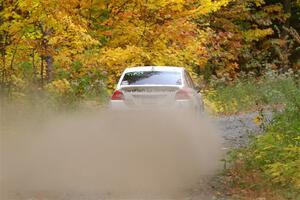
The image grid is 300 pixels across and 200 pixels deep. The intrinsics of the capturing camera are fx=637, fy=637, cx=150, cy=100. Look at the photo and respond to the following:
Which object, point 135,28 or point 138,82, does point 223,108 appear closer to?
point 135,28

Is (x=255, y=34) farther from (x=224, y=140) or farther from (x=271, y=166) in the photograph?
(x=271, y=166)

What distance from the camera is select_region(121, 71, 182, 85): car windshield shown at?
14.0 meters

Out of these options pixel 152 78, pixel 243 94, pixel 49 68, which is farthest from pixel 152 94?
pixel 243 94

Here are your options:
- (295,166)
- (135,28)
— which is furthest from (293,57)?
(295,166)

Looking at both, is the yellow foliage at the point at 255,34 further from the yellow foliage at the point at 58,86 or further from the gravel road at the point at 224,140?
the yellow foliage at the point at 58,86

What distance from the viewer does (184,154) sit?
469 inches

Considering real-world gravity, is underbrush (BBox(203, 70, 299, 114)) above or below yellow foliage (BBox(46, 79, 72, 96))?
below

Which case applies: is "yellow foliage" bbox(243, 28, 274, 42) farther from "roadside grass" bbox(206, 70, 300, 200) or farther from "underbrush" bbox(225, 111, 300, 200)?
"underbrush" bbox(225, 111, 300, 200)

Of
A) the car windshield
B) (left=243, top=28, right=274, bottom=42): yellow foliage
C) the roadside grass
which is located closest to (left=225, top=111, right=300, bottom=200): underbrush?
the roadside grass

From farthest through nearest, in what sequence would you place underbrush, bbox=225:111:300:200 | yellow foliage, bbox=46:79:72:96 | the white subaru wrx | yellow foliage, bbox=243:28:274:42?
yellow foliage, bbox=243:28:274:42 < yellow foliage, bbox=46:79:72:96 < the white subaru wrx < underbrush, bbox=225:111:300:200

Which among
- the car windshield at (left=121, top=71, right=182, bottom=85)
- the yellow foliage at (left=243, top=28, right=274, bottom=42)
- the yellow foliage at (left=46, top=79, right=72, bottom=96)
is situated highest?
the yellow foliage at (left=243, top=28, right=274, bottom=42)

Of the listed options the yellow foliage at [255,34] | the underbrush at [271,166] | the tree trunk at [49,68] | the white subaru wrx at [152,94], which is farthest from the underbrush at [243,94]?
the underbrush at [271,166]

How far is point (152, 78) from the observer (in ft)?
46.7

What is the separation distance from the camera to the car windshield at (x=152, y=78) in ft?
45.9
